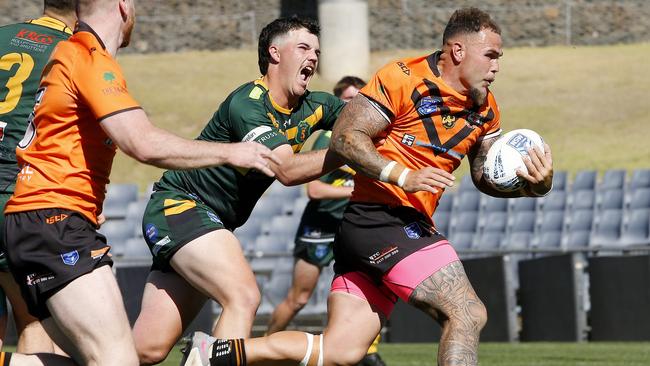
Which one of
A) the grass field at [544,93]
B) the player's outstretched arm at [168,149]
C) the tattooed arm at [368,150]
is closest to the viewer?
the player's outstretched arm at [168,149]

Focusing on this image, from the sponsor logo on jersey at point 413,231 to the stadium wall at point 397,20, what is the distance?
133 feet

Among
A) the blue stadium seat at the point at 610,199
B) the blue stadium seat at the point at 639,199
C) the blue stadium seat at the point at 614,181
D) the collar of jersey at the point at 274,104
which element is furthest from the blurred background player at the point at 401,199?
the blue stadium seat at the point at 614,181

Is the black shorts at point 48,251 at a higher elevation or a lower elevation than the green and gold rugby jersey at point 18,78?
lower

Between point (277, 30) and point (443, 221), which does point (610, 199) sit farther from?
Result: point (277, 30)

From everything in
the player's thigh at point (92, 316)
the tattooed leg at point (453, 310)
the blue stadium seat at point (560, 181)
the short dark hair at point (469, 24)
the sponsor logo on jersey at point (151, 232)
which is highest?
the short dark hair at point (469, 24)

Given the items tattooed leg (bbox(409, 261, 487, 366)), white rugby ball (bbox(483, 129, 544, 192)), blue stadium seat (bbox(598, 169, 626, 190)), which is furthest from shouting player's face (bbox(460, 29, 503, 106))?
blue stadium seat (bbox(598, 169, 626, 190))

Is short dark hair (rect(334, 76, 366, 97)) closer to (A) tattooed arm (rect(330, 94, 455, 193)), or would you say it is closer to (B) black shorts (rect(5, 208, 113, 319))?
(A) tattooed arm (rect(330, 94, 455, 193))

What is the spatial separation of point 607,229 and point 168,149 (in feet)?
46.6

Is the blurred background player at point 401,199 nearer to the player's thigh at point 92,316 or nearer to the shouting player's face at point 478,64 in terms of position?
the shouting player's face at point 478,64

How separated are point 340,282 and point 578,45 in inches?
1676

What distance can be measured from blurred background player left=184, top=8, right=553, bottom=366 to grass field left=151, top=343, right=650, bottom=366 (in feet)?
14.5

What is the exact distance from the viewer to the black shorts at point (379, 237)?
22.3 feet

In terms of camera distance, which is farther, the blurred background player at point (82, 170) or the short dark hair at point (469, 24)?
the short dark hair at point (469, 24)

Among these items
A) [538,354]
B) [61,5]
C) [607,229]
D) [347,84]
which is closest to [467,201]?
[607,229]
